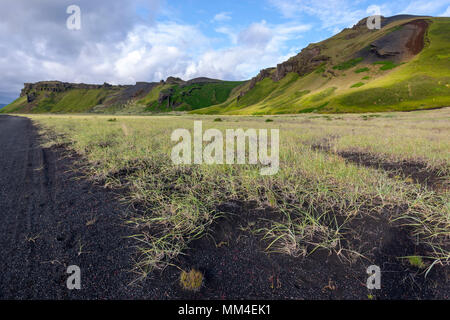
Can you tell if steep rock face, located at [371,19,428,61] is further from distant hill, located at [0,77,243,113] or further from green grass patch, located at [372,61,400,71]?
distant hill, located at [0,77,243,113]

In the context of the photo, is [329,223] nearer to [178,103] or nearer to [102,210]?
[102,210]

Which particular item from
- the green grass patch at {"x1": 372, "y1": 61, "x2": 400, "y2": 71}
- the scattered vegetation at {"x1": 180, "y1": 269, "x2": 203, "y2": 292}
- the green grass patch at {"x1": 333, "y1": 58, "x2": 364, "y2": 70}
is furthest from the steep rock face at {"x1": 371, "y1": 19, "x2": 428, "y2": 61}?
the scattered vegetation at {"x1": 180, "y1": 269, "x2": 203, "y2": 292}

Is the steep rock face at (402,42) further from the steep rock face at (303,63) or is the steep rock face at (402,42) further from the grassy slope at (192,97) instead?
the grassy slope at (192,97)

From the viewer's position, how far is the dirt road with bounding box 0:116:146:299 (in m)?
1.80

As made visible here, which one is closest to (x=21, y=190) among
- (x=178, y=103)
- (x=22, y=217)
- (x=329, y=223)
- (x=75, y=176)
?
(x=75, y=176)

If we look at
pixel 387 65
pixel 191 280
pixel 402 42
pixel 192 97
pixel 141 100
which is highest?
pixel 402 42

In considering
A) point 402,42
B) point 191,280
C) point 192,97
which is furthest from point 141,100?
point 191,280

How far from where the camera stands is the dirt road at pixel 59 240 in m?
1.80

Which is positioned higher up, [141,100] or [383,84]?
[141,100]

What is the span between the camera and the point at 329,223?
2703mm

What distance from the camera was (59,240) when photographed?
2.42 metres

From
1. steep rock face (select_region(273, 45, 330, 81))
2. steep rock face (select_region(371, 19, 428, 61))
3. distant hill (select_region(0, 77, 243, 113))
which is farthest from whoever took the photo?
distant hill (select_region(0, 77, 243, 113))

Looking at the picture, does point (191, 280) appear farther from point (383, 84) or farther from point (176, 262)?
point (383, 84)

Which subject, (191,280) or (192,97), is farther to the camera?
(192,97)
